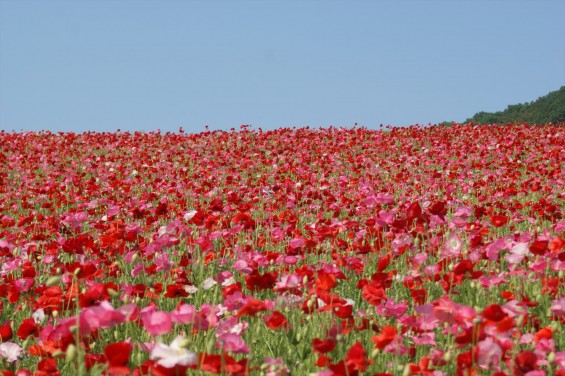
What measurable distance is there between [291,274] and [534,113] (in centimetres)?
3410

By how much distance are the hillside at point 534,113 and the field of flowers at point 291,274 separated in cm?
2059

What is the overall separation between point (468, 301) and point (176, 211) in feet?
16.0

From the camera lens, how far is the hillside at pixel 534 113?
32547 mm

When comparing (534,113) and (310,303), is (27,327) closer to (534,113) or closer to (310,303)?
(310,303)

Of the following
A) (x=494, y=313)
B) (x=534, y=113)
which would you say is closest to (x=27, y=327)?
(x=494, y=313)

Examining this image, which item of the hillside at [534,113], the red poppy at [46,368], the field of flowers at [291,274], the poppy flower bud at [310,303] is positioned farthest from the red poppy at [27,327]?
the hillside at [534,113]

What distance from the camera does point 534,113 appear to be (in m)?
33.9

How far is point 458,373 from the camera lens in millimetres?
2213

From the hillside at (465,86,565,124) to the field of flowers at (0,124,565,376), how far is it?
2059 cm

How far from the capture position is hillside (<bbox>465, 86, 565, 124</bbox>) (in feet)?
107

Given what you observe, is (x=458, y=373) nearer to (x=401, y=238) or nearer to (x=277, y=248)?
(x=401, y=238)

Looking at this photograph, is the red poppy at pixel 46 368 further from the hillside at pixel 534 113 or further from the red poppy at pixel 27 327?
the hillside at pixel 534 113

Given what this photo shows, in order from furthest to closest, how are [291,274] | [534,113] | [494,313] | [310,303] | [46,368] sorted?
[534,113] → [291,274] → [310,303] → [46,368] → [494,313]

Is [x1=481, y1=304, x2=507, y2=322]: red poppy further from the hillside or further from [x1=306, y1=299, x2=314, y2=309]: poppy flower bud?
the hillside
